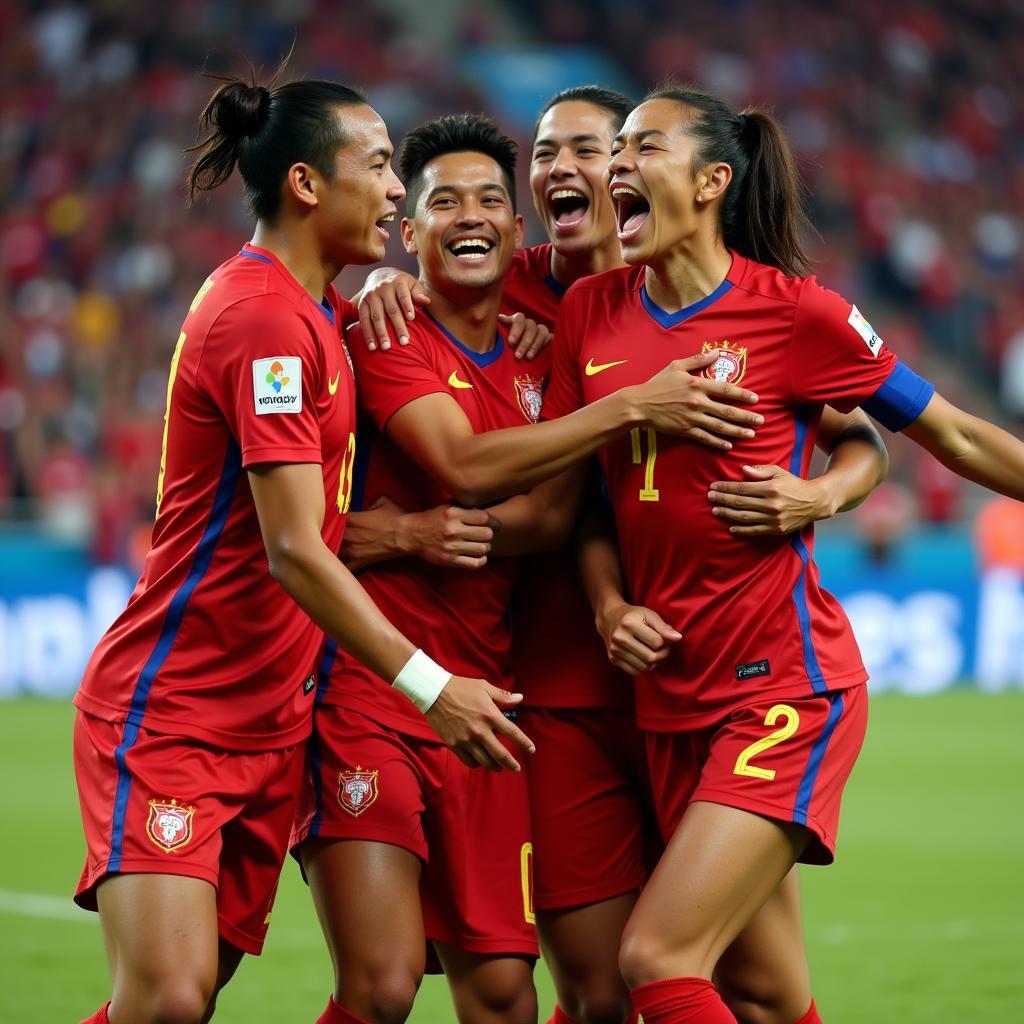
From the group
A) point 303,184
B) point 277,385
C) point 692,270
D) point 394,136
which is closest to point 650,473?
point 692,270

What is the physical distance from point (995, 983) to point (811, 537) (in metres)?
2.66

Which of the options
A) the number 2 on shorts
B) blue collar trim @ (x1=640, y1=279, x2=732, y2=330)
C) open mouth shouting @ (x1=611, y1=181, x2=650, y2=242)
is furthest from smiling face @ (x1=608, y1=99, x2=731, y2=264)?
the number 2 on shorts

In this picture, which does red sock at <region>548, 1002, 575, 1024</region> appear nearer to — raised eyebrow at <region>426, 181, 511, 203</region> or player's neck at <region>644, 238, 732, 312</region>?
player's neck at <region>644, 238, 732, 312</region>

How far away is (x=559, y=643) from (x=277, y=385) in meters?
1.23

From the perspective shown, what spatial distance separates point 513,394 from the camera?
447 cm

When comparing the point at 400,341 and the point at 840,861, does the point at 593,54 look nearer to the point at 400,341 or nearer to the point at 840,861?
the point at 840,861

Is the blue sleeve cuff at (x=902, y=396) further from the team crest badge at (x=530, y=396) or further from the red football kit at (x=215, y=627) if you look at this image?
the red football kit at (x=215, y=627)

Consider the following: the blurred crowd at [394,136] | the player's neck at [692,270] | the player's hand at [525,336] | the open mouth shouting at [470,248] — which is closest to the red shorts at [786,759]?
the player's neck at [692,270]

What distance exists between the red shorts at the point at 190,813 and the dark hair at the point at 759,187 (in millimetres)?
1688

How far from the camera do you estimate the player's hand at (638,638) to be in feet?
12.9

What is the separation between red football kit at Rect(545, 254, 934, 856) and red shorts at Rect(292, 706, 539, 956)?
0.49m

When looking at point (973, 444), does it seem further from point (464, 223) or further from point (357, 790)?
point (357, 790)

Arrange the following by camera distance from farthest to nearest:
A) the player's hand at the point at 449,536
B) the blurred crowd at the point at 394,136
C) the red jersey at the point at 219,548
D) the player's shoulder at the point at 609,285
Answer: the blurred crowd at the point at 394,136
the player's shoulder at the point at 609,285
the player's hand at the point at 449,536
the red jersey at the point at 219,548

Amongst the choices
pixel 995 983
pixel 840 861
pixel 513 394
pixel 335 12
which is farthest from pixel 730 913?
pixel 335 12
